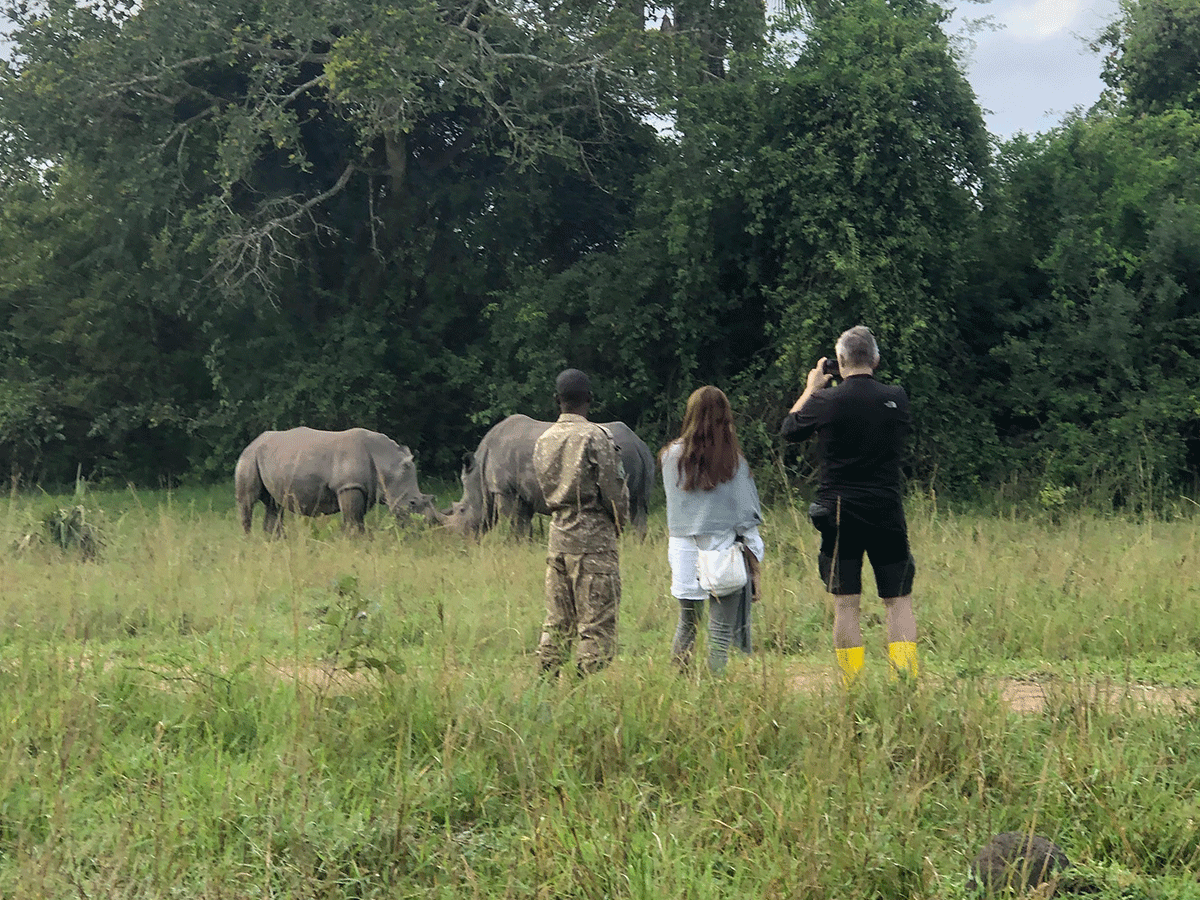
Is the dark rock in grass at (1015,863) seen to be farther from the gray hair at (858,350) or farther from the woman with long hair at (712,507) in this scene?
the gray hair at (858,350)

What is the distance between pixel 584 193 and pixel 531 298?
8.74 ft

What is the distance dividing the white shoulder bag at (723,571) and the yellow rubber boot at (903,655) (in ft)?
2.56

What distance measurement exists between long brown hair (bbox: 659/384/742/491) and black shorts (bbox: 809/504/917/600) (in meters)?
0.53

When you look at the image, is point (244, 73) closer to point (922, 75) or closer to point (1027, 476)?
point (922, 75)

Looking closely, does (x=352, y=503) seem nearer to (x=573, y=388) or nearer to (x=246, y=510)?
(x=246, y=510)

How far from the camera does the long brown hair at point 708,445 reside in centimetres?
591

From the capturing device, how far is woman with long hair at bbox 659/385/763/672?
5.91 metres

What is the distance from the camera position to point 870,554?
566 centimetres

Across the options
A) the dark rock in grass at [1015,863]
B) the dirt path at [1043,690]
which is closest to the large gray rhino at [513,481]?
the dirt path at [1043,690]

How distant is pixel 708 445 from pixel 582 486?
0.66 meters

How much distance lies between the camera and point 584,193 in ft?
65.7

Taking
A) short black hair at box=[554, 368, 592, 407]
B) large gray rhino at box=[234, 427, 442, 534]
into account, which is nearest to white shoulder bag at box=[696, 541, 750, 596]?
short black hair at box=[554, 368, 592, 407]

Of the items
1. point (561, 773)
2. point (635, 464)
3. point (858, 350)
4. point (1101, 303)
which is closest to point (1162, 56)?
point (1101, 303)

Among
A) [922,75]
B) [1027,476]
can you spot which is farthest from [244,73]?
[1027,476]
